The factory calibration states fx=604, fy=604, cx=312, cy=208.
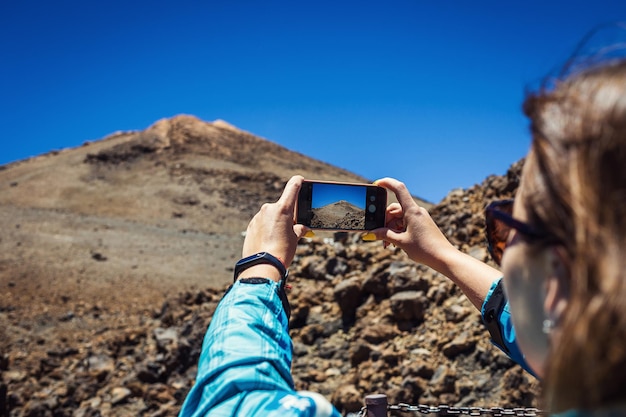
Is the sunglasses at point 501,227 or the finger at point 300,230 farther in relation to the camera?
the finger at point 300,230

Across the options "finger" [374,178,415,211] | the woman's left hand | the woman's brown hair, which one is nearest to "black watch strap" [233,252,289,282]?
the woman's left hand

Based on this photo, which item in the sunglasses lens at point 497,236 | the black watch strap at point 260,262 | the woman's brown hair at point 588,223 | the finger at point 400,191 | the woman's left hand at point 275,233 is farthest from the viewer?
the finger at point 400,191

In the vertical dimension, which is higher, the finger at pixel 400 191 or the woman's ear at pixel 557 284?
the finger at pixel 400 191

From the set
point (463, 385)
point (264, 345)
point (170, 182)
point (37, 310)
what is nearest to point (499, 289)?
point (264, 345)

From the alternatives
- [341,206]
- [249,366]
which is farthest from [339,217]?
[249,366]

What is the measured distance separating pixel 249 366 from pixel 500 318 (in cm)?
100

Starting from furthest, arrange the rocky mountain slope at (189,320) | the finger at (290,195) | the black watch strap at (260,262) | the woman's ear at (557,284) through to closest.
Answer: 1. the rocky mountain slope at (189,320)
2. the finger at (290,195)
3. the black watch strap at (260,262)
4. the woman's ear at (557,284)

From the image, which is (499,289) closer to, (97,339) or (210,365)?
(210,365)

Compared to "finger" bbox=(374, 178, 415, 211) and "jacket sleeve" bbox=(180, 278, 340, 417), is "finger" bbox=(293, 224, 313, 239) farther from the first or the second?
"jacket sleeve" bbox=(180, 278, 340, 417)

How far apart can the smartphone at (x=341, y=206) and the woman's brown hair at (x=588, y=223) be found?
123 cm

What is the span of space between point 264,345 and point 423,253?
93 centimetres

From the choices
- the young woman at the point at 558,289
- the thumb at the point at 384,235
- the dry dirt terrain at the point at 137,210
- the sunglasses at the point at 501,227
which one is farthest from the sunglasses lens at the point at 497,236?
the dry dirt terrain at the point at 137,210

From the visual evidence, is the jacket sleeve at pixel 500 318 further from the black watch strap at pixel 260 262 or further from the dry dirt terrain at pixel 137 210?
the dry dirt terrain at pixel 137 210

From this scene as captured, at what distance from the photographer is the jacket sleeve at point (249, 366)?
1.07 metres
